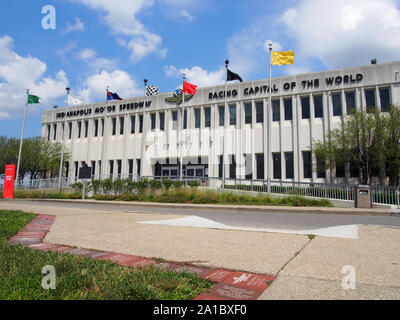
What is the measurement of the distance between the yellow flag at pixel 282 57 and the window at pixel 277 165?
9677mm

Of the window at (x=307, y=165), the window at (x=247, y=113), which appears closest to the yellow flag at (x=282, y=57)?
the window at (x=247, y=113)

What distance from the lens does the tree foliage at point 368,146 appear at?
21.4m

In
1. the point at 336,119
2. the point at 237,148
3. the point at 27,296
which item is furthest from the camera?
the point at 237,148

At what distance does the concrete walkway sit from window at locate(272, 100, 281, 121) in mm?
23201

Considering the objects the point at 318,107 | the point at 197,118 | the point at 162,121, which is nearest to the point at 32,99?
the point at 162,121

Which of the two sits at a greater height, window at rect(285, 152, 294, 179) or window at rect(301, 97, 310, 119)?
window at rect(301, 97, 310, 119)

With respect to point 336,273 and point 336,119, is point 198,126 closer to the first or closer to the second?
point 336,119

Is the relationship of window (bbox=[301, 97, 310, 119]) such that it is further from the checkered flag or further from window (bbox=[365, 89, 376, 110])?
the checkered flag

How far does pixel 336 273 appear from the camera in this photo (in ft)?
10.9

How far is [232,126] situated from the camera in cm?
3116

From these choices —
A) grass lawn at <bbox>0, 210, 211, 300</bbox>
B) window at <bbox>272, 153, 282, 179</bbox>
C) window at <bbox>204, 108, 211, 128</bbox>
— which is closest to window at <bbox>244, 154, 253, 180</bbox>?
window at <bbox>272, 153, 282, 179</bbox>

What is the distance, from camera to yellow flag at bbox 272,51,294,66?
21.9 metres

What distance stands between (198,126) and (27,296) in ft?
102
